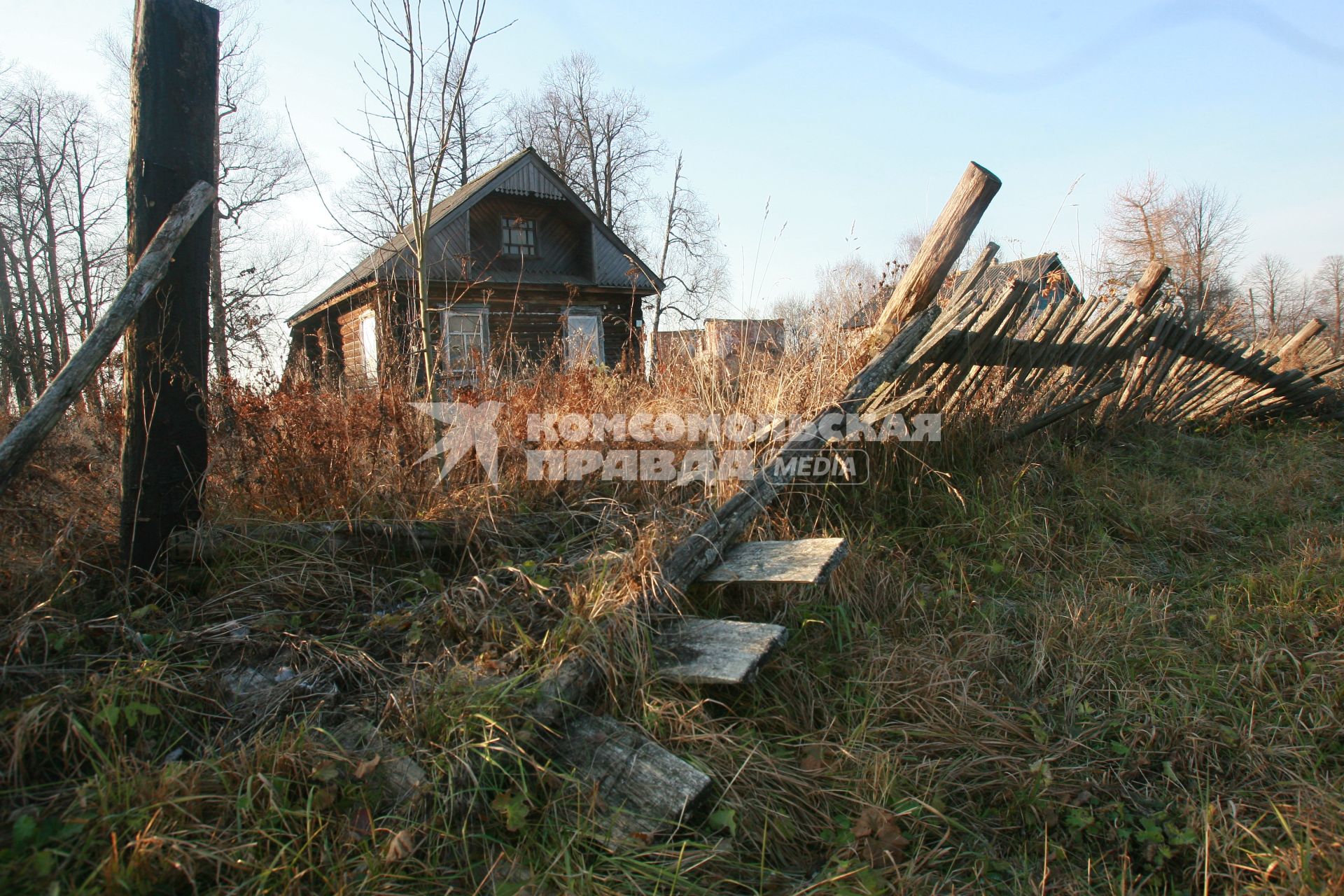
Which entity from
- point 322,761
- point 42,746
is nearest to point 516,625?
point 322,761

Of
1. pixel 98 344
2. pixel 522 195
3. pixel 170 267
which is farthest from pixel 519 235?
pixel 98 344

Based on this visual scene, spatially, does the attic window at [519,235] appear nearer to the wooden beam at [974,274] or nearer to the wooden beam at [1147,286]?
the wooden beam at [1147,286]

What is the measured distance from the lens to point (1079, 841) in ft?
6.02

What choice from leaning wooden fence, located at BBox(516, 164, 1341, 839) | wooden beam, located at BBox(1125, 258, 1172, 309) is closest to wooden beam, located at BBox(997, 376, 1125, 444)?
leaning wooden fence, located at BBox(516, 164, 1341, 839)

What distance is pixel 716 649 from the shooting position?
7.39ft

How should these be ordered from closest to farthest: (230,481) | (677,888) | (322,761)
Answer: (677,888) → (322,761) → (230,481)

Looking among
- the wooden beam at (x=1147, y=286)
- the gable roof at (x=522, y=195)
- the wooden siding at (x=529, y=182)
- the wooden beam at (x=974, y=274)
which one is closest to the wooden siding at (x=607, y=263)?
the gable roof at (x=522, y=195)

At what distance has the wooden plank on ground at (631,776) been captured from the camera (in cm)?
170

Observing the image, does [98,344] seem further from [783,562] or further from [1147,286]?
[1147,286]

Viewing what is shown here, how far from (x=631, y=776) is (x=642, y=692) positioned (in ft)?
1.02

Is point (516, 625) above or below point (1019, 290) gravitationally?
below

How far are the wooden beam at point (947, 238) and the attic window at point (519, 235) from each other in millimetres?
12976

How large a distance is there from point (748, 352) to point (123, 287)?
3048 millimetres

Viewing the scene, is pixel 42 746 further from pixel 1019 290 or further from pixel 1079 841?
pixel 1019 290
